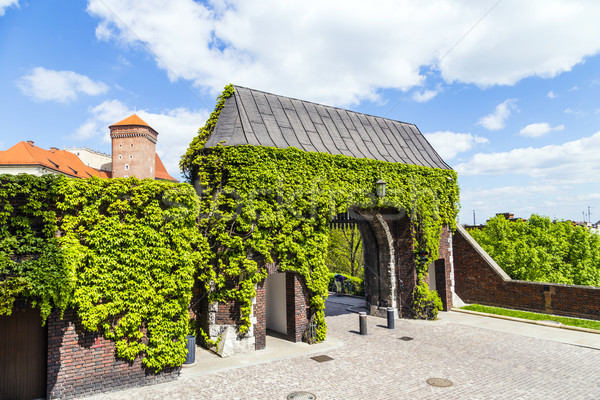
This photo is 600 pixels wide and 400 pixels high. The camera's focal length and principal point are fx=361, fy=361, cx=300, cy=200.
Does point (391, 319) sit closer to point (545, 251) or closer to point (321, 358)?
point (321, 358)

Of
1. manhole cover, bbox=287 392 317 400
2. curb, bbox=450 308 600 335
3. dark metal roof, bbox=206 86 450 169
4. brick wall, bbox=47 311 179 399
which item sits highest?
dark metal roof, bbox=206 86 450 169

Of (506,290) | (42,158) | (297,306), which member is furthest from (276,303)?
(42,158)

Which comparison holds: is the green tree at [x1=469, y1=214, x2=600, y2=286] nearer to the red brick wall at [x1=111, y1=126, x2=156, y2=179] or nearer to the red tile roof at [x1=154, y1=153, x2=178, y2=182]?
the red brick wall at [x1=111, y1=126, x2=156, y2=179]

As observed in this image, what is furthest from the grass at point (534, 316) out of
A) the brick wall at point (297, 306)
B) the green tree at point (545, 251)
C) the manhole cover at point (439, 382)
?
the green tree at point (545, 251)

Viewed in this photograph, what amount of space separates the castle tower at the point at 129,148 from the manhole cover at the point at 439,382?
55084 millimetres

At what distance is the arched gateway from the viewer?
38.2 ft

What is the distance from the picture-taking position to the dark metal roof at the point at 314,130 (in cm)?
1320

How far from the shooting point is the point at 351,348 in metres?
12.1

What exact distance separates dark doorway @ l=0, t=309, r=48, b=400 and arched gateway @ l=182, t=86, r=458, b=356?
Answer: 4.36 meters

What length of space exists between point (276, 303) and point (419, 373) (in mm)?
6536

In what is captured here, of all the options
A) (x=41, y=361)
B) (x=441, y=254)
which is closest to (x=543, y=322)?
(x=441, y=254)

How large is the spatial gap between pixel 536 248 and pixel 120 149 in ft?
183

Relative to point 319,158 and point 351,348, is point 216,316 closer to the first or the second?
point 351,348

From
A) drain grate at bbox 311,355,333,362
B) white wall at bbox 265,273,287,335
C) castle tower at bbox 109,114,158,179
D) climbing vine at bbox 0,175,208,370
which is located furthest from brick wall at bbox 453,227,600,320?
castle tower at bbox 109,114,158,179
